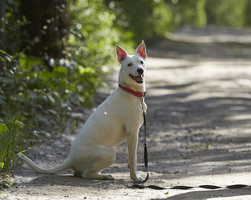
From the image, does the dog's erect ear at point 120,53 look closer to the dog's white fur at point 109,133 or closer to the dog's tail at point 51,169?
the dog's white fur at point 109,133

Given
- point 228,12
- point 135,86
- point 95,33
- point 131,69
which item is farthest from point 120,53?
point 228,12

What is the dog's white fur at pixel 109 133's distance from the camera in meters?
5.67

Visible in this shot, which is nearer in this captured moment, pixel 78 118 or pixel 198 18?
pixel 78 118

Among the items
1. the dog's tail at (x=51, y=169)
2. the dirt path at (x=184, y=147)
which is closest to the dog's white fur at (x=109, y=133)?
the dog's tail at (x=51, y=169)

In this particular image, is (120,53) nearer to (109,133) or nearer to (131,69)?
(131,69)

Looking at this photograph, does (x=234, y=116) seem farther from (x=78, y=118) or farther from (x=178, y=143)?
(x=78, y=118)

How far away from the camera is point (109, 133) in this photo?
5742 millimetres

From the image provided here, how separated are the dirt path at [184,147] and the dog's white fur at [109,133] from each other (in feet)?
0.53

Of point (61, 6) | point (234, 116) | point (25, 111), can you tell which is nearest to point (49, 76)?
point (25, 111)

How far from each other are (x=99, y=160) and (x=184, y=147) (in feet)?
9.44

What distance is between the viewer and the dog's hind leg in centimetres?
564

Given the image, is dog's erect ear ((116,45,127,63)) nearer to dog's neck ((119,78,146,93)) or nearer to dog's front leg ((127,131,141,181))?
dog's neck ((119,78,146,93))

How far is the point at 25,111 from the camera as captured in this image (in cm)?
826

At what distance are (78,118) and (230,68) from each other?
1305cm
